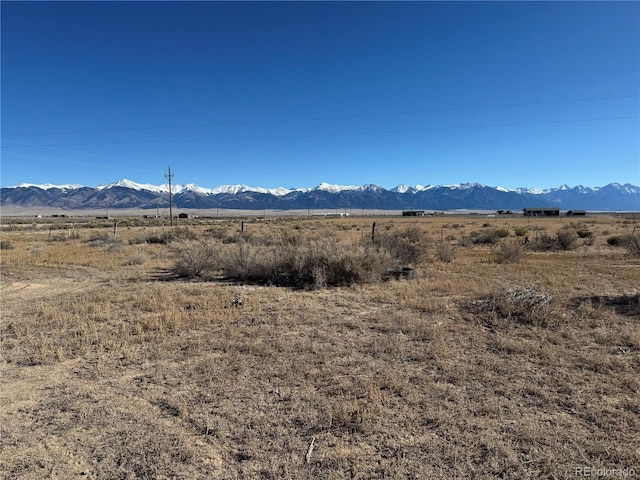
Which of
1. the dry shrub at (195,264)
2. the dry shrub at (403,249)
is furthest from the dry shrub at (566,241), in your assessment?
the dry shrub at (195,264)

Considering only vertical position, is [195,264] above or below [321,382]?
above

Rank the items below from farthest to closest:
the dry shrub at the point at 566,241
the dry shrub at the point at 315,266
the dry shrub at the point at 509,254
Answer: the dry shrub at the point at 566,241, the dry shrub at the point at 509,254, the dry shrub at the point at 315,266

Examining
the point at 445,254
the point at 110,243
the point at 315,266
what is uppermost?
the point at 315,266

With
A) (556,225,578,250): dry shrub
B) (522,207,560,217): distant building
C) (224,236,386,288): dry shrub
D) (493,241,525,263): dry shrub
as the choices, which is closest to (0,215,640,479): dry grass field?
(224,236,386,288): dry shrub

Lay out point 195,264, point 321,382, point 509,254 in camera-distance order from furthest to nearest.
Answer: point 509,254 → point 195,264 → point 321,382

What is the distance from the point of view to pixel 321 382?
528 centimetres

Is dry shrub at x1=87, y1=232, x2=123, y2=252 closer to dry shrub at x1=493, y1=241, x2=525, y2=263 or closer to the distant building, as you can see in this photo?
dry shrub at x1=493, y1=241, x2=525, y2=263

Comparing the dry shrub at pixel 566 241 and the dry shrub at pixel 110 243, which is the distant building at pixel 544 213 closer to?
the dry shrub at pixel 566 241

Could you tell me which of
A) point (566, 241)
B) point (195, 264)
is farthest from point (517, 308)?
point (566, 241)

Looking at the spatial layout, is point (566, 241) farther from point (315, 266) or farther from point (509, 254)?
point (315, 266)

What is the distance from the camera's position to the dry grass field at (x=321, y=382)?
367 centimetres

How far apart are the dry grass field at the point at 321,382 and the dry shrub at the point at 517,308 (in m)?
0.04

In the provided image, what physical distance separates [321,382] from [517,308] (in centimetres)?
508

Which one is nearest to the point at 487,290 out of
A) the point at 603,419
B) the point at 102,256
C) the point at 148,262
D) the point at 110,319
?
the point at 603,419
